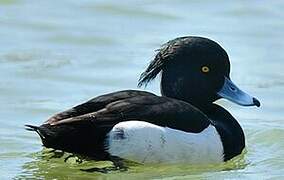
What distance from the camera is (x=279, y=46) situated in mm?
13953

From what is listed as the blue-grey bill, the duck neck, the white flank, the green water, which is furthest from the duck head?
the white flank

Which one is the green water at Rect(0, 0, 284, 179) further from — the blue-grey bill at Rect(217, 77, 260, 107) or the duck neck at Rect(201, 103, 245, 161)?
the blue-grey bill at Rect(217, 77, 260, 107)

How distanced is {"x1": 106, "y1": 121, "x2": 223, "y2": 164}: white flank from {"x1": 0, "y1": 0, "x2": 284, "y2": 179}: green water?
0.13m

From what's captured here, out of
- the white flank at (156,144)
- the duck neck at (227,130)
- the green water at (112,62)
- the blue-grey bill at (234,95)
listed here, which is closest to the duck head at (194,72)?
the blue-grey bill at (234,95)

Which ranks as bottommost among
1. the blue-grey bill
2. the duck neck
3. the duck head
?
the duck neck

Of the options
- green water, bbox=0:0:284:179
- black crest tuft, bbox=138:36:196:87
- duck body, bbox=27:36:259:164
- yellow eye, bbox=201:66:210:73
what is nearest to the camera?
duck body, bbox=27:36:259:164

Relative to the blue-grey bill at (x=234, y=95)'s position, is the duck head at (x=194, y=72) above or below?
above

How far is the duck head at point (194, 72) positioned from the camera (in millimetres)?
10258

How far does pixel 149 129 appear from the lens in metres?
9.28

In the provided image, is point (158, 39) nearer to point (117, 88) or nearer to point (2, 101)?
point (117, 88)

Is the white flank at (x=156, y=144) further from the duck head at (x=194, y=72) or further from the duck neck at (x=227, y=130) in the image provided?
the duck head at (x=194, y=72)

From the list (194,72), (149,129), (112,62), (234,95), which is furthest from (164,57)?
(112,62)

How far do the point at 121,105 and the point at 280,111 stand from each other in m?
2.75

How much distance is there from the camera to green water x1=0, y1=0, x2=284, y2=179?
9828 millimetres
